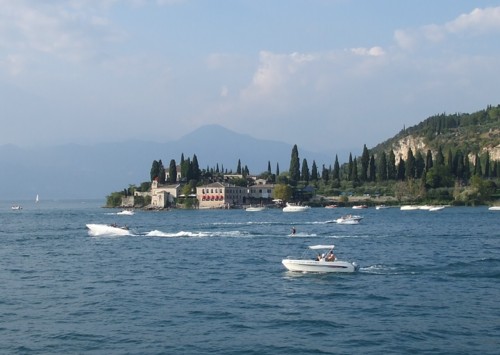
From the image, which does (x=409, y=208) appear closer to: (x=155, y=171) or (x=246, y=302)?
(x=155, y=171)

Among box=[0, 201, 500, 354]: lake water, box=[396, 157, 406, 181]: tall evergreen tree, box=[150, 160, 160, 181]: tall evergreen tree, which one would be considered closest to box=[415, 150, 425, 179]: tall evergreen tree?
box=[396, 157, 406, 181]: tall evergreen tree

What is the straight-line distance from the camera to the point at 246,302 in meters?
30.9

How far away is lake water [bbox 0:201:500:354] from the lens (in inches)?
946

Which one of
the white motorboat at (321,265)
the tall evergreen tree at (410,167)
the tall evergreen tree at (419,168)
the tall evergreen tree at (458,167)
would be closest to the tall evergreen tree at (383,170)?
the tall evergreen tree at (410,167)

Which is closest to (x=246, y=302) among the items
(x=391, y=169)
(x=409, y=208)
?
(x=409, y=208)

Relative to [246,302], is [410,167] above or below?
above

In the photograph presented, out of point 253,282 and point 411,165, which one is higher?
point 411,165

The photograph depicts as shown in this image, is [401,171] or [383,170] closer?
[401,171]

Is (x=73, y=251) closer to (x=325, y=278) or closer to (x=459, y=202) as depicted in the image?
(x=325, y=278)

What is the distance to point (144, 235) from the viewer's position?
7338 centimetres

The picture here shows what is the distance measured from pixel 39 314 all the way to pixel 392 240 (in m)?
39.7

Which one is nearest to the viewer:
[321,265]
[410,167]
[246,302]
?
[246,302]

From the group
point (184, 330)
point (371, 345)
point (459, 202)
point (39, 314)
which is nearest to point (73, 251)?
point (39, 314)

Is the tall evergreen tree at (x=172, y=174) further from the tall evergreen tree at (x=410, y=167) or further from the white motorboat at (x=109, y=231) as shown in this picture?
the white motorboat at (x=109, y=231)
